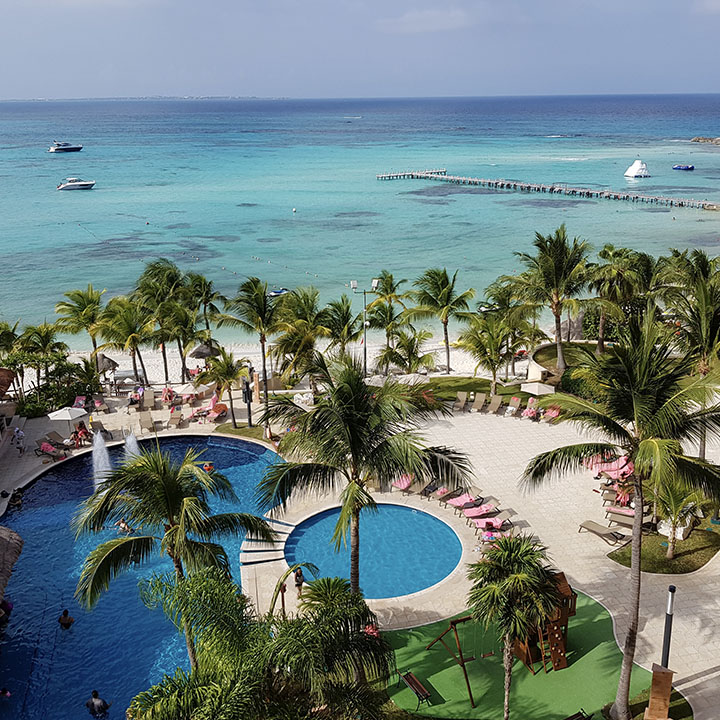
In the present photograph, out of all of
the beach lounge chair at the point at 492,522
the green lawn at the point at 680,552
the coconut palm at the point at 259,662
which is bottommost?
the green lawn at the point at 680,552

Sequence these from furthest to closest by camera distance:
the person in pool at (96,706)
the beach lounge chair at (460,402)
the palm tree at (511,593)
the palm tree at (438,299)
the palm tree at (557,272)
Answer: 1. the palm tree at (438,299)
2. the palm tree at (557,272)
3. the beach lounge chair at (460,402)
4. the person in pool at (96,706)
5. the palm tree at (511,593)

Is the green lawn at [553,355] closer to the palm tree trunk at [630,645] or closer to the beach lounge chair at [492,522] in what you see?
the beach lounge chair at [492,522]

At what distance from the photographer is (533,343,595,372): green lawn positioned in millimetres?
29886

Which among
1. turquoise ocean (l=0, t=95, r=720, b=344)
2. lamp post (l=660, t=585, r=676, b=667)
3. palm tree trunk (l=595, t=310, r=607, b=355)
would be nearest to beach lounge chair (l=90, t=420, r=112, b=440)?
lamp post (l=660, t=585, r=676, b=667)

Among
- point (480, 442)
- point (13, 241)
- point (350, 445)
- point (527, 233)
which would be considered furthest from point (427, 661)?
point (13, 241)

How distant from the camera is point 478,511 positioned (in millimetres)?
18203

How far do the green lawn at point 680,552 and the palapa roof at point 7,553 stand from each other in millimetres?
13656

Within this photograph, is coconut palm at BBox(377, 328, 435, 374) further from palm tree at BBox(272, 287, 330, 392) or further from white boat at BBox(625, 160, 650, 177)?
white boat at BBox(625, 160, 650, 177)

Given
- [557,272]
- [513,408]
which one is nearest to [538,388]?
[513,408]

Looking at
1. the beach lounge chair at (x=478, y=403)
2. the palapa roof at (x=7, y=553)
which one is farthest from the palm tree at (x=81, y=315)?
the beach lounge chair at (x=478, y=403)

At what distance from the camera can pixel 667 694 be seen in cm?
1156

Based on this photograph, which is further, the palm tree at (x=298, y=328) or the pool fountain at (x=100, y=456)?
the palm tree at (x=298, y=328)

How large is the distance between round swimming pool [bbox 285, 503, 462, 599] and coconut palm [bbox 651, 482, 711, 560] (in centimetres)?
494

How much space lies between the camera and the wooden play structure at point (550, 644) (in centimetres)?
1319
